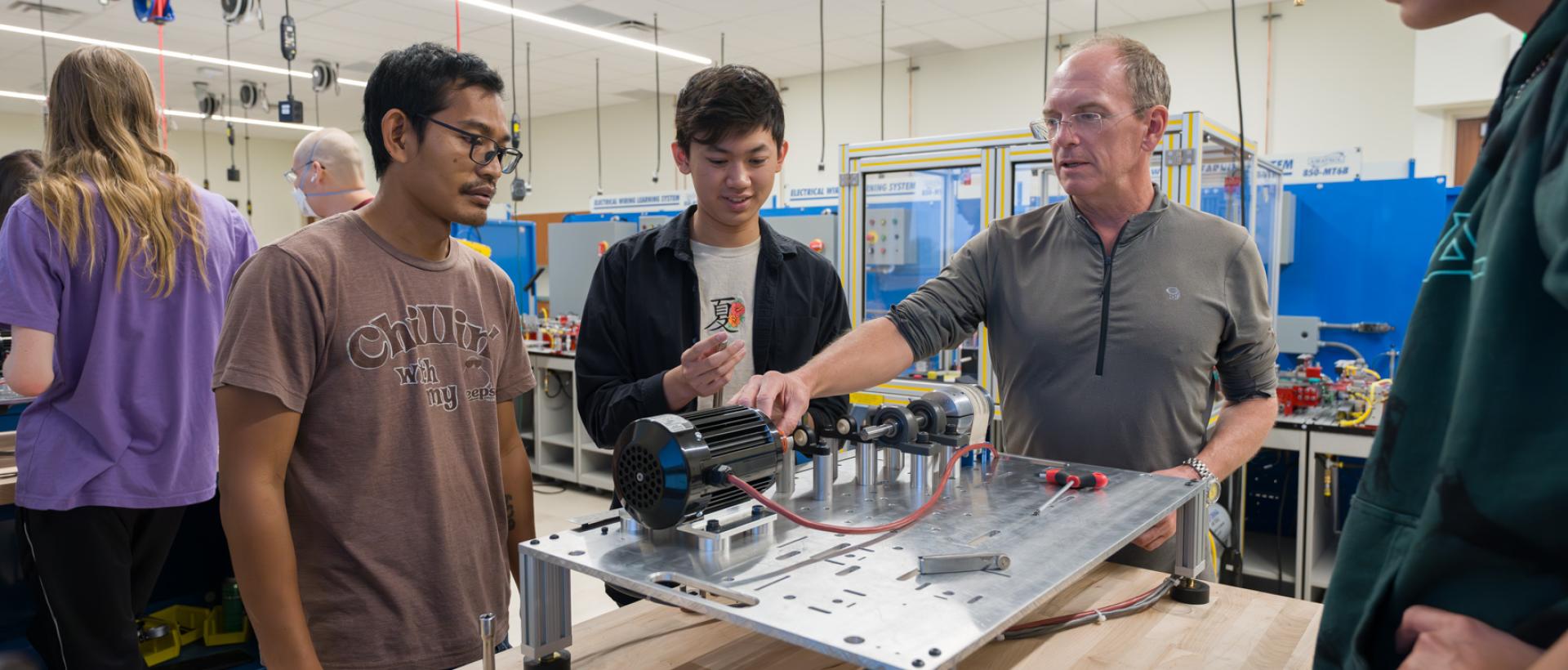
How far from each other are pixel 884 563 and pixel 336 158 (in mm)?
2113

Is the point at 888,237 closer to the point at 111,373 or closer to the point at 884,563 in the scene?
the point at 111,373

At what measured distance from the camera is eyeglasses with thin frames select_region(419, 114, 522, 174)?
1.32 meters

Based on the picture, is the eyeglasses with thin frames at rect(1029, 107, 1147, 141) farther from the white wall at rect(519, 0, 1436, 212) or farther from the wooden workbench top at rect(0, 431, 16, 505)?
the white wall at rect(519, 0, 1436, 212)

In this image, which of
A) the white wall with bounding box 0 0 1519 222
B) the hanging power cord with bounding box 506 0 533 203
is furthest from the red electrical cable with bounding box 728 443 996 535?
the white wall with bounding box 0 0 1519 222

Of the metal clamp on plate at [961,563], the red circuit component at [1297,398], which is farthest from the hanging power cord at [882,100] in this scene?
the metal clamp on plate at [961,563]

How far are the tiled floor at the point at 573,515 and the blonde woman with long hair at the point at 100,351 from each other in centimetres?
152

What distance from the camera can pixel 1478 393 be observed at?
0.55 meters

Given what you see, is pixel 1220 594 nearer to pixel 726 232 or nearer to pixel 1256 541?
pixel 726 232

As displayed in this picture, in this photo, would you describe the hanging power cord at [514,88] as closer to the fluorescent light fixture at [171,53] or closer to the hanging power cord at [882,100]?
the fluorescent light fixture at [171,53]

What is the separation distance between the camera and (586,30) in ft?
24.5

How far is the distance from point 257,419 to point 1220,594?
1.32m

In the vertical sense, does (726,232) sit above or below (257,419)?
above

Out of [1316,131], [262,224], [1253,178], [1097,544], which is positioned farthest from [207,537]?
[262,224]

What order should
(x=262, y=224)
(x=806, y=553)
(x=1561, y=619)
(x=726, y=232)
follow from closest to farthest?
(x=1561, y=619)
(x=806, y=553)
(x=726, y=232)
(x=262, y=224)
